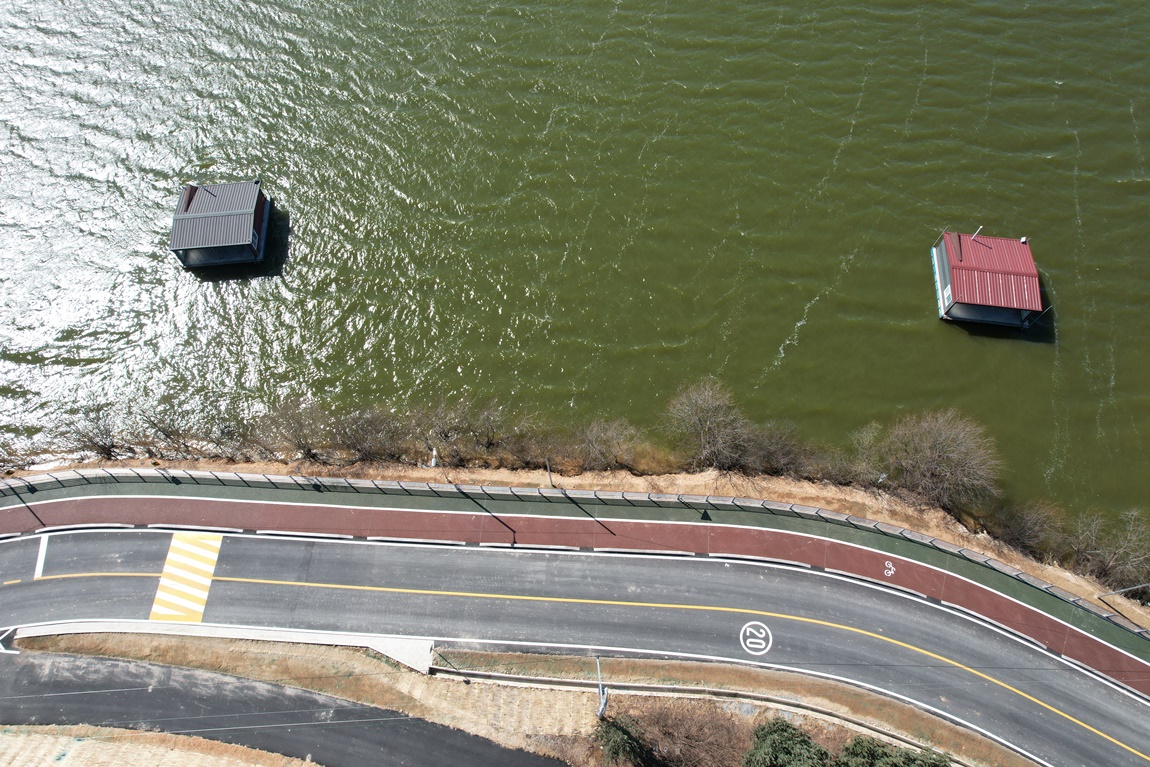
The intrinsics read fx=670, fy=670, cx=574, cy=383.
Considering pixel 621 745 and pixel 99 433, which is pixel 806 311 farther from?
pixel 99 433

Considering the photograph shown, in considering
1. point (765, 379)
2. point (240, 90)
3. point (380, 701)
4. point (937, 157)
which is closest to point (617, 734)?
point (380, 701)

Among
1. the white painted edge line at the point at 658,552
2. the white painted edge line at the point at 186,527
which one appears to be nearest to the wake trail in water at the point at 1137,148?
the white painted edge line at the point at 658,552

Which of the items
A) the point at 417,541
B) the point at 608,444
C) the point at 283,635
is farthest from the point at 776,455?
the point at 283,635

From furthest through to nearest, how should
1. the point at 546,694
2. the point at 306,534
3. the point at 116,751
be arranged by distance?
the point at 306,534 < the point at 546,694 < the point at 116,751

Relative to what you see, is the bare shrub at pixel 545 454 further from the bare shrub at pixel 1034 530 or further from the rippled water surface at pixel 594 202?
the bare shrub at pixel 1034 530

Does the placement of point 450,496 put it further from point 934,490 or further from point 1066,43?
point 1066,43

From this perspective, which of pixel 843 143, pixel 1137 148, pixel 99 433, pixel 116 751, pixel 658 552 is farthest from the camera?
pixel 843 143

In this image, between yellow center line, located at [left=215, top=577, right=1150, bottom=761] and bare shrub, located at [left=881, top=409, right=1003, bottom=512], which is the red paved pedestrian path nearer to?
yellow center line, located at [left=215, top=577, right=1150, bottom=761]
